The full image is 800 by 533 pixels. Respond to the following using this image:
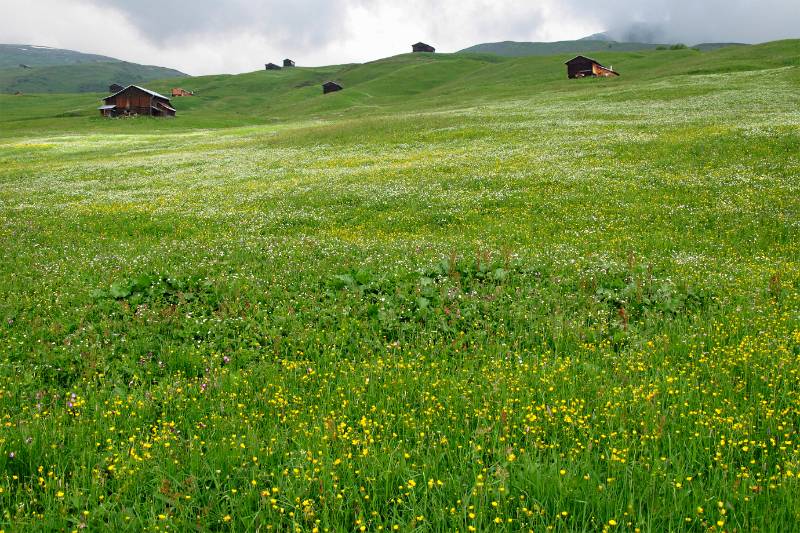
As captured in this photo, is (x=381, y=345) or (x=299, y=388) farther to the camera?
(x=381, y=345)

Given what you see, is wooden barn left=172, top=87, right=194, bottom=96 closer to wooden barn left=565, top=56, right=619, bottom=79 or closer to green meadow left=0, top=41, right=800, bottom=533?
wooden barn left=565, top=56, right=619, bottom=79

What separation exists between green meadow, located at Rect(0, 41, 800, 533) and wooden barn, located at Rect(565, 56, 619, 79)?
89087 millimetres

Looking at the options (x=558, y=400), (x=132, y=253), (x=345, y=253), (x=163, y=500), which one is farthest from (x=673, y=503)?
(x=132, y=253)

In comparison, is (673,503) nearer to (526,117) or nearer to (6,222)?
(6,222)

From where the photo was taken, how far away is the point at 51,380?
702 cm

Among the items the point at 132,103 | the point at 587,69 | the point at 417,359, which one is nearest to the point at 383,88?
the point at 587,69

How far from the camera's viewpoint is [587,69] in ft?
335

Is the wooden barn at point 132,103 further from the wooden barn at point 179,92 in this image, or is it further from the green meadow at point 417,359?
the green meadow at point 417,359

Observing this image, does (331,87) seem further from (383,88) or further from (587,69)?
(587,69)

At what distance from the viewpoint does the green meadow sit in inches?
172

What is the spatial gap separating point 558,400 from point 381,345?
115 inches

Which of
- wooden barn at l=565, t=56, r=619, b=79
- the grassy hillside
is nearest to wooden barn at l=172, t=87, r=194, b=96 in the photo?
the grassy hillside

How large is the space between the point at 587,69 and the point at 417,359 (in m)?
109

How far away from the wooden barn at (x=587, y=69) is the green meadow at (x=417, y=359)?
89087mm
